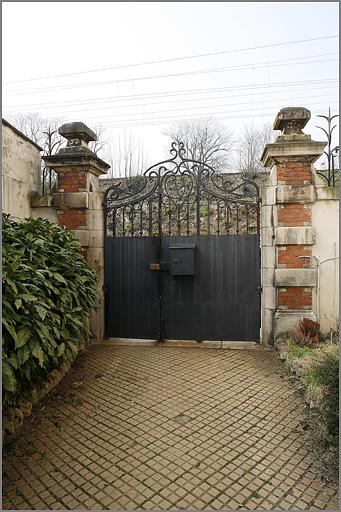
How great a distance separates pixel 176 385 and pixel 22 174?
4.04 meters

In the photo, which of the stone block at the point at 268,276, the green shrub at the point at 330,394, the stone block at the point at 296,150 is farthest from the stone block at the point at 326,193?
the green shrub at the point at 330,394

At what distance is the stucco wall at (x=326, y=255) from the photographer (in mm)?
5055

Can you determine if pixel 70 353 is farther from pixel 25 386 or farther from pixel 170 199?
pixel 170 199

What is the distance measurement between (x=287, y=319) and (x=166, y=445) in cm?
289

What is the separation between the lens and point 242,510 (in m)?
2.22

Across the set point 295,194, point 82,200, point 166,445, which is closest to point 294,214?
point 295,194

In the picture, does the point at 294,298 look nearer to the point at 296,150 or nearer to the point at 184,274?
the point at 184,274

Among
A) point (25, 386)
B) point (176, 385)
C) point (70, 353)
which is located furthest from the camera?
point (176, 385)

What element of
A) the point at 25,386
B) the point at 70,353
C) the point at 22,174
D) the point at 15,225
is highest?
the point at 22,174

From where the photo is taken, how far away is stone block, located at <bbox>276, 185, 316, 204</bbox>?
16.4 ft

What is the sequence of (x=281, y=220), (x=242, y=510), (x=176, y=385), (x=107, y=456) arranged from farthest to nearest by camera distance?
(x=281, y=220) → (x=176, y=385) → (x=107, y=456) → (x=242, y=510)

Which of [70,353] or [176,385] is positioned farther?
[176,385]

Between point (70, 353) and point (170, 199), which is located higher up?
point (170, 199)

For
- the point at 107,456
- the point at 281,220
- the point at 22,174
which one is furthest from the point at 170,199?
the point at 107,456
